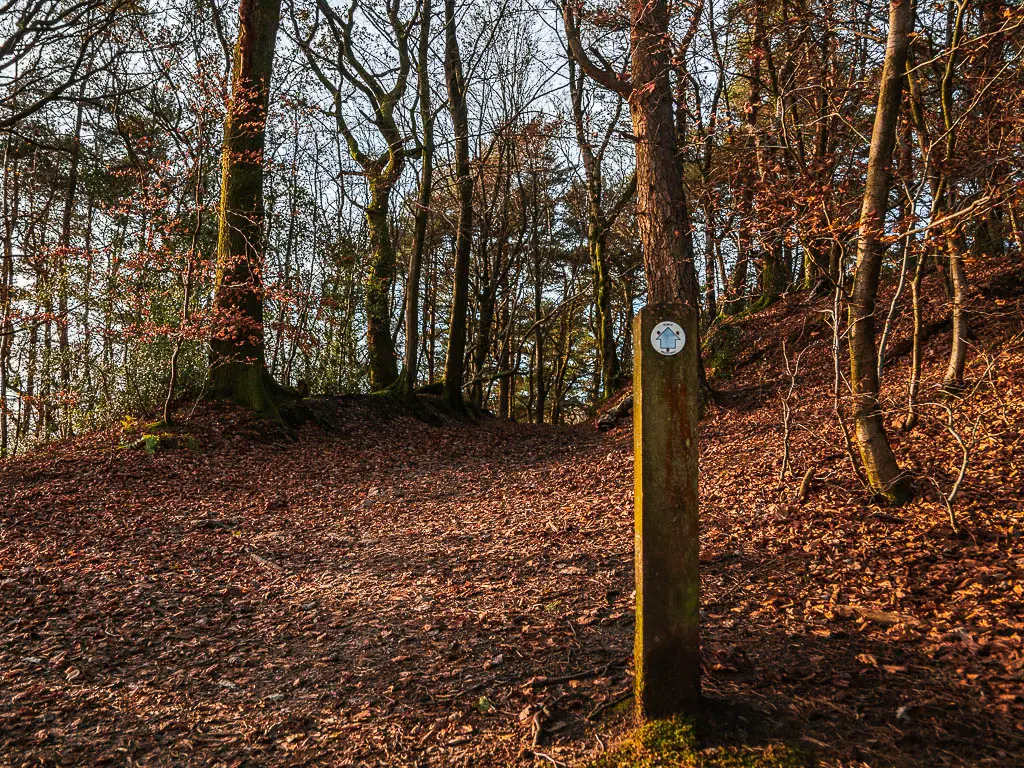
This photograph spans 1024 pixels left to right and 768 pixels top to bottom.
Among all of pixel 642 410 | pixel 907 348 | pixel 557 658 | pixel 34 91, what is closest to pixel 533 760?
pixel 557 658

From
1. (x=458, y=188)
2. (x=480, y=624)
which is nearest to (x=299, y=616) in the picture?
(x=480, y=624)

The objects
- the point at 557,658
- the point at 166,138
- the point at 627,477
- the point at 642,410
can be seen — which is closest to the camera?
the point at 642,410

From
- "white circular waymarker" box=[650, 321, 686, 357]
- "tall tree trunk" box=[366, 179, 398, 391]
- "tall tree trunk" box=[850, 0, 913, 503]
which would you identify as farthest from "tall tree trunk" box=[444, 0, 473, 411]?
"white circular waymarker" box=[650, 321, 686, 357]

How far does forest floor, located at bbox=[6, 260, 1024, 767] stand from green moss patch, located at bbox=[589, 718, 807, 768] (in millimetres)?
86

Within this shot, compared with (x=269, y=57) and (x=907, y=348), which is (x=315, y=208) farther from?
(x=907, y=348)

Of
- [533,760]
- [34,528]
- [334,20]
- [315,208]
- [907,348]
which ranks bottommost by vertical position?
[533,760]

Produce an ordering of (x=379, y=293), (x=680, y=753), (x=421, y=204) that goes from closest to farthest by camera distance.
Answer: (x=680, y=753) → (x=421, y=204) → (x=379, y=293)

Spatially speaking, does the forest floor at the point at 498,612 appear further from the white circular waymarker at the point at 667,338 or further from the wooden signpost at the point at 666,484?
the white circular waymarker at the point at 667,338

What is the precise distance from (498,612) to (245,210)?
905 cm

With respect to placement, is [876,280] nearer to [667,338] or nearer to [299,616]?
[667,338]

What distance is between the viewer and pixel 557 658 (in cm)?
363

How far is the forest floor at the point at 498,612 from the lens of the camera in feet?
9.85

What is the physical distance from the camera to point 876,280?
5.04 meters

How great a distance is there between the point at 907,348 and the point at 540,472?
5.75 meters
